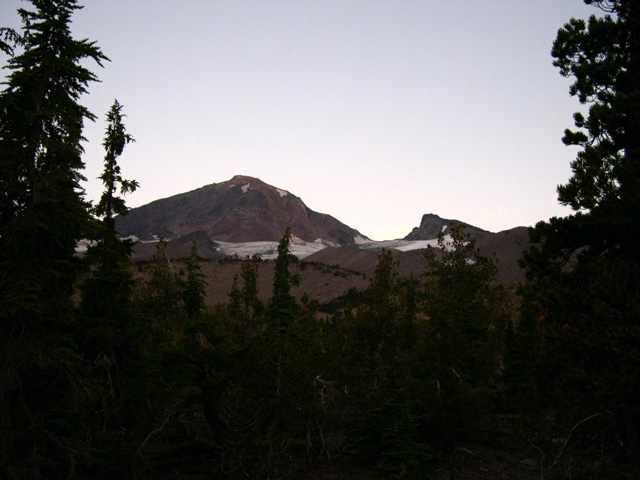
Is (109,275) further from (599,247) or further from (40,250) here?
(599,247)

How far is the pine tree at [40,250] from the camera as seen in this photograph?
9891 mm

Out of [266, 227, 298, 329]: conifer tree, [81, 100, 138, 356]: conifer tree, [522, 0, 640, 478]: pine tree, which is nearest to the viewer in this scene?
[522, 0, 640, 478]: pine tree

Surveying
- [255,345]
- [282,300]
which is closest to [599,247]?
[255,345]

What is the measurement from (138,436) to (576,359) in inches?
445

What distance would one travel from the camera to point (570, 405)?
9844mm

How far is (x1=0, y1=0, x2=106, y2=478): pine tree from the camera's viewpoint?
989 cm

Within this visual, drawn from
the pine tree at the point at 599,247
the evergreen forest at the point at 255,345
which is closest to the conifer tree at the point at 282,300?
the evergreen forest at the point at 255,345

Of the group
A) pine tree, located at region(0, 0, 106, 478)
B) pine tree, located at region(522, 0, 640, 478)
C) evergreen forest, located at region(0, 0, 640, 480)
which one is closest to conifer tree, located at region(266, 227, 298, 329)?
evergreen forest, located at region(0, 0, 640, 480)

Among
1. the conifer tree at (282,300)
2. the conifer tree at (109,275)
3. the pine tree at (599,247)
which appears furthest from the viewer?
the conifer tree at (282,300)

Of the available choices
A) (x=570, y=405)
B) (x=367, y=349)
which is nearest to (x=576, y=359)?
(x=570, y=405)

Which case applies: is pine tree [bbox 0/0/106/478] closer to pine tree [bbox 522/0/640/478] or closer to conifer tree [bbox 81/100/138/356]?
conifer tree [bbox 81/100/138/356]

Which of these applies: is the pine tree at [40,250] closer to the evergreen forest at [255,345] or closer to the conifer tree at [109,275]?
the evergreen forest at [255,345]

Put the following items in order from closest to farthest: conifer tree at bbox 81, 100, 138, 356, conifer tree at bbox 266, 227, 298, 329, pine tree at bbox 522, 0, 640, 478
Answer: pine tree at bbox 522, 0, 640, 478 → conifer tree at bbox 81, 100, 138, 356 → conifer tree at bbox 266, 227, 298, 329

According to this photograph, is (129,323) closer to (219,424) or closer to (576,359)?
Answer: (219,424)
